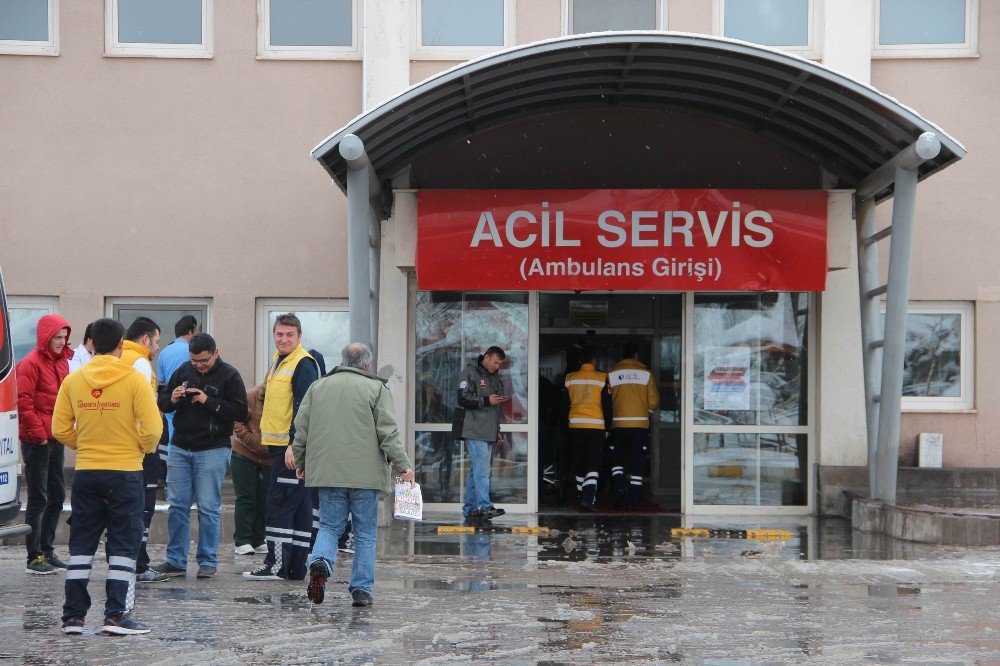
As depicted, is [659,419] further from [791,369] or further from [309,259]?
[309,259]

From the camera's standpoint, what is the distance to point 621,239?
12.3m

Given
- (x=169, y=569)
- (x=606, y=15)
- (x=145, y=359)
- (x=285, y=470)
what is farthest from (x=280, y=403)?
(x=606, y=15)

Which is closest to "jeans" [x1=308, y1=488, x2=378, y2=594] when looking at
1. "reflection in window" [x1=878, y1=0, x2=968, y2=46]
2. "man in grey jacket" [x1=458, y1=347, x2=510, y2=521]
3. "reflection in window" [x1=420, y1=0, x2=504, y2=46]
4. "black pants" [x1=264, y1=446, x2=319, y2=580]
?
"black pants" [x1=264, y1=446, x2=319, y2=580]

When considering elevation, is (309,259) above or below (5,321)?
above

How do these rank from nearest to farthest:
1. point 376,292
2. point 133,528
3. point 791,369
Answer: point 133,528
point 376,292
point 791,369

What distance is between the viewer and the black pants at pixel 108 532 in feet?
22.9

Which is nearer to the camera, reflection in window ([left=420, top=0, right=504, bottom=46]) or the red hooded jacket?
the red hooded jacket

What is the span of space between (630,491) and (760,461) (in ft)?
4.76

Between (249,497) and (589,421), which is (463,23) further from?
(249,497)

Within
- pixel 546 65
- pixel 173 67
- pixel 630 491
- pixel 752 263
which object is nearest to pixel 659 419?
pixel 630 491

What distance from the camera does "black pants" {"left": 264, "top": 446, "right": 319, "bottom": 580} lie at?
8.70 metres

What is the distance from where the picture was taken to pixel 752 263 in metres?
12.2

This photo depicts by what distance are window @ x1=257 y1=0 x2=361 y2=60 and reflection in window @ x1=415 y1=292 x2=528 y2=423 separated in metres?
2.93

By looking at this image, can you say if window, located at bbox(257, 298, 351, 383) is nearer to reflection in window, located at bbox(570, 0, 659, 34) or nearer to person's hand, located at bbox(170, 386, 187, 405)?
reflection in window, located at bbox(570, 0, 659, 34)
